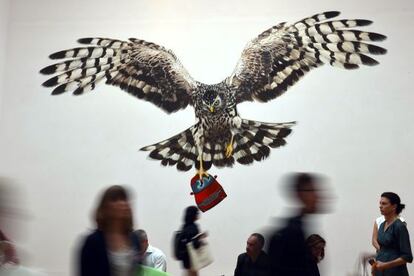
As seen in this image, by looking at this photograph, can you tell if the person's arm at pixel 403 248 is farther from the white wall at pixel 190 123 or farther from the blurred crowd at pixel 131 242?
the blurred crowd at pixel 131 242

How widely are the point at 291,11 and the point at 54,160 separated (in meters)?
3.66

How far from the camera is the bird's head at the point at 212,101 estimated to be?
701 cm

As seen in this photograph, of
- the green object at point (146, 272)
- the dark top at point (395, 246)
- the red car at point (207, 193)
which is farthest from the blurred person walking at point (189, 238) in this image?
the red car at point (207, 193)

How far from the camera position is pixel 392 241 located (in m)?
4.68

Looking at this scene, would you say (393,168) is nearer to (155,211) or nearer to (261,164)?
(261,164)

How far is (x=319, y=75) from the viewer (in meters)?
6.86

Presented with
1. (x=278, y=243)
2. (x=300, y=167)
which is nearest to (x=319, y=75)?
(x=300, y=167)

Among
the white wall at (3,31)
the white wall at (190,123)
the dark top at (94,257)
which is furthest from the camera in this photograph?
the white wall at (3,31)

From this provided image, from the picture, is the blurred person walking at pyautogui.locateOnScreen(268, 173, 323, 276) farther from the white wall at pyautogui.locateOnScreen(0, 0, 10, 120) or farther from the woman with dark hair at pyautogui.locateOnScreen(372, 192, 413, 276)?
the white wall at pyautogui.locateOnScreen(0, 0, 10, 120)

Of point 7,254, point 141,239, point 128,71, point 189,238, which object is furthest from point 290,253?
point 128,71

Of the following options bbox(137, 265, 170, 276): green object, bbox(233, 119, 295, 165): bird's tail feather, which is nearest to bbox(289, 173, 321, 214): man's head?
bbox(137, 265, 170, 276): green object

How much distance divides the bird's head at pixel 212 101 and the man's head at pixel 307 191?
429 centimetres

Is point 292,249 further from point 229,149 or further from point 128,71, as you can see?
point 128,71

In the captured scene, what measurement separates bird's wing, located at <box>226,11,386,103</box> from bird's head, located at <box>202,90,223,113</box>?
23 centimetres
